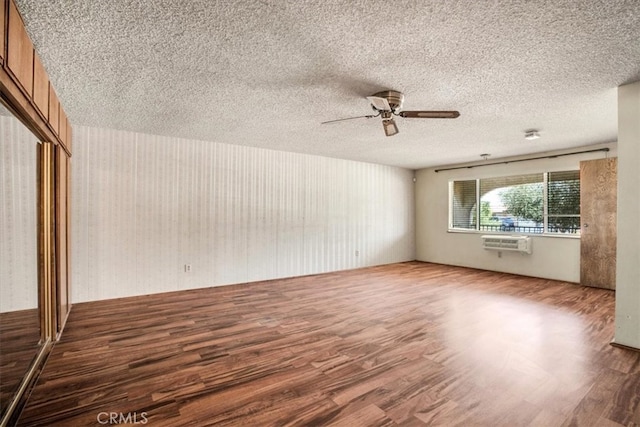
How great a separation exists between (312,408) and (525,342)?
85.2 inches

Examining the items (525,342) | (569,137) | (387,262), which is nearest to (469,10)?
(525,342)

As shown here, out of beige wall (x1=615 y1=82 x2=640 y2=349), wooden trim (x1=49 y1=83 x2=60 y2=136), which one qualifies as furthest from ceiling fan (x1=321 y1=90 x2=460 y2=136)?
wooden trim (x1=49 y1=83 x2=60 y2=136)

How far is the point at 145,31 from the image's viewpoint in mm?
1995

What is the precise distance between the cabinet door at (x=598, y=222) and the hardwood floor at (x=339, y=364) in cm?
129

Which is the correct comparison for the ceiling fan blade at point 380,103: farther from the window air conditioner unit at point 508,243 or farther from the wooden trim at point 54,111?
the window air conditioner unit at point 508,243

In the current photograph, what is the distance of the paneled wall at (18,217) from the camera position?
2.22 metres

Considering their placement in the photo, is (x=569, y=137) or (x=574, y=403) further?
(x=569, y=137)

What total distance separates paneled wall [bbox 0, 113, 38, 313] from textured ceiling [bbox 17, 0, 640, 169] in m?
0.65

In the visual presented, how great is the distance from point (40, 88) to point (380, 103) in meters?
2.72

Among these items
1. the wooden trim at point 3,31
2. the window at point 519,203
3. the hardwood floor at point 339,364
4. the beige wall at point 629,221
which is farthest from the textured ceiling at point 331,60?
the hardwood floor at point 339,364

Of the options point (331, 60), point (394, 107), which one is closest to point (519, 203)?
point (394, 107)

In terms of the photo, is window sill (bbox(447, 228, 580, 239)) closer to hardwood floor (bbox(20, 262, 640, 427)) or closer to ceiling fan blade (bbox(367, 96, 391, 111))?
hardwood floor (bbox(20, 262, 640, 427))

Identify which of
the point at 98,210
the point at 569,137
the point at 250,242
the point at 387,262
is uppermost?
the point at 569,137

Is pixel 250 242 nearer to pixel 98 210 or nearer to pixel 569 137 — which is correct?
pixel 98 210
